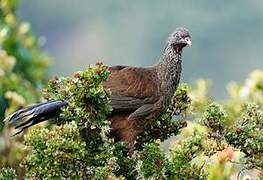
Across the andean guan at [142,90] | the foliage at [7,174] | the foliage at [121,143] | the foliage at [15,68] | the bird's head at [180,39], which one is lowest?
the foliage at [7,174]

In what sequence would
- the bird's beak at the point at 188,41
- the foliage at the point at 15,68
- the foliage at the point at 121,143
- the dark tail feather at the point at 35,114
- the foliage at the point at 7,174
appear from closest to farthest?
1. the foliage at the point at 121,143
2. the foliage at the point at 7,174
3. the dark tail feather at the point at 35,114
4. the bird's beak at the point at 188,41
5. the foliage at the point at 15,68

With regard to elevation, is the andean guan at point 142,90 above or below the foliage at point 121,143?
above

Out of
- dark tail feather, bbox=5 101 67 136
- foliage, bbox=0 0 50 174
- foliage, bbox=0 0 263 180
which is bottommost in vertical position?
foliage, bbox=0 0 263 180

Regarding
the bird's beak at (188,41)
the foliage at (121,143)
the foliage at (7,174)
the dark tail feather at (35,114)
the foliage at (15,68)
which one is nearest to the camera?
the foliage at (121,143)

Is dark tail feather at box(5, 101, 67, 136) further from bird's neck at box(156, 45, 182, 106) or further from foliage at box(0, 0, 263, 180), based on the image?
bird's neck at box(156, 45, 182, 106)

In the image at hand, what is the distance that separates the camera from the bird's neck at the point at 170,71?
10.5ft

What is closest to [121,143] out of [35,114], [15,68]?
[35,114]

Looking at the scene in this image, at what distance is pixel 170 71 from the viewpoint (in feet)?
10.6

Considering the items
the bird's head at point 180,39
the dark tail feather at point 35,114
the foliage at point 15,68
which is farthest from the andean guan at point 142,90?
the foliage at point 15,68

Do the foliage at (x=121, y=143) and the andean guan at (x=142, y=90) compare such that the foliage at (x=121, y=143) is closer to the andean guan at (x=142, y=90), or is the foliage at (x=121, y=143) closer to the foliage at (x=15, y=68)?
the andean guan at (x=142, y=90)

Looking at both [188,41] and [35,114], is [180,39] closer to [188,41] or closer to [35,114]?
[188,41]

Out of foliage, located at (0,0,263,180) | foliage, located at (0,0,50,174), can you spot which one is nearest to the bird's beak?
foliage, located at (0,0,263,180)

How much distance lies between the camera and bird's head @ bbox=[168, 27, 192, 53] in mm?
3139

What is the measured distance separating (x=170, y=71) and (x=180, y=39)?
153 mm
